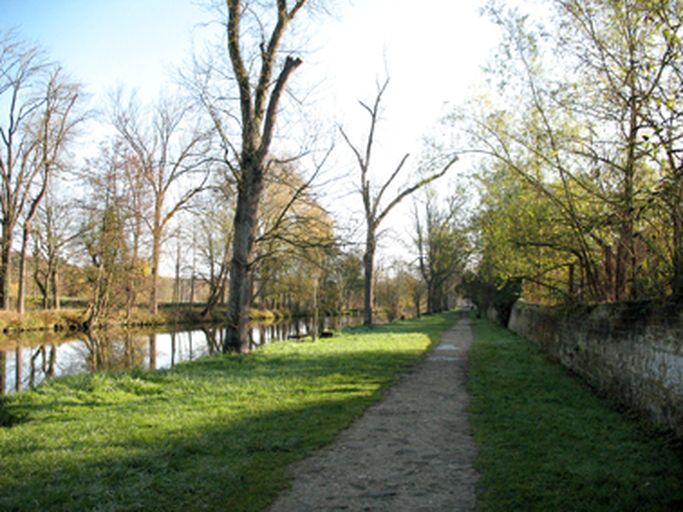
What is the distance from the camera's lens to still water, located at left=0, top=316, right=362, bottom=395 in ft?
51.5

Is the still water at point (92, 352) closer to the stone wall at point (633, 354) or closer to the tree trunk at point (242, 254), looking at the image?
the tree trunk at point (242, 254)

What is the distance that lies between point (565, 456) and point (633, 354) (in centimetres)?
284

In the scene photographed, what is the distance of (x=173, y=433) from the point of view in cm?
647

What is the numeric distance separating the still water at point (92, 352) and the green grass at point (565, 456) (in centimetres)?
998

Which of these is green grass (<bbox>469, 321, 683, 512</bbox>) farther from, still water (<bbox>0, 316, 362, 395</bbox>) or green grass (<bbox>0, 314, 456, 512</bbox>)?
still water (<bbox>0, 316, 362, 395</bbox>)

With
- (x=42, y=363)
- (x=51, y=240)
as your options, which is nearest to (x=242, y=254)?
(x=42, y=363)

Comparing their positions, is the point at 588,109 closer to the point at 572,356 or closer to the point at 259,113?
the point at 572,356

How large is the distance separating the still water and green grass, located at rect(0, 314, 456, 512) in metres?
4.42

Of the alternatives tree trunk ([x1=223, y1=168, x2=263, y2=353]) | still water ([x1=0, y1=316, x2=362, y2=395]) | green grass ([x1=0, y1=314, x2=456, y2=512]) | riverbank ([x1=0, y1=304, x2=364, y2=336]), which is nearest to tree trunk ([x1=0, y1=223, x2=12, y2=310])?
riverbank ([x1=0, y1=304, x2=364, y2=336])

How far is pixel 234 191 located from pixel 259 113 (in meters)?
2.63

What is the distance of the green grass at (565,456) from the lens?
4359 mm

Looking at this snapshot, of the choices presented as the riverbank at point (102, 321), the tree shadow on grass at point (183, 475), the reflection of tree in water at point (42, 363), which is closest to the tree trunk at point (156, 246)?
the riverbank at point (102, 321)

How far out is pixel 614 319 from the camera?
8.62 m

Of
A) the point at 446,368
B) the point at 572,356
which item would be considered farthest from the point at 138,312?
the point at 572,356
